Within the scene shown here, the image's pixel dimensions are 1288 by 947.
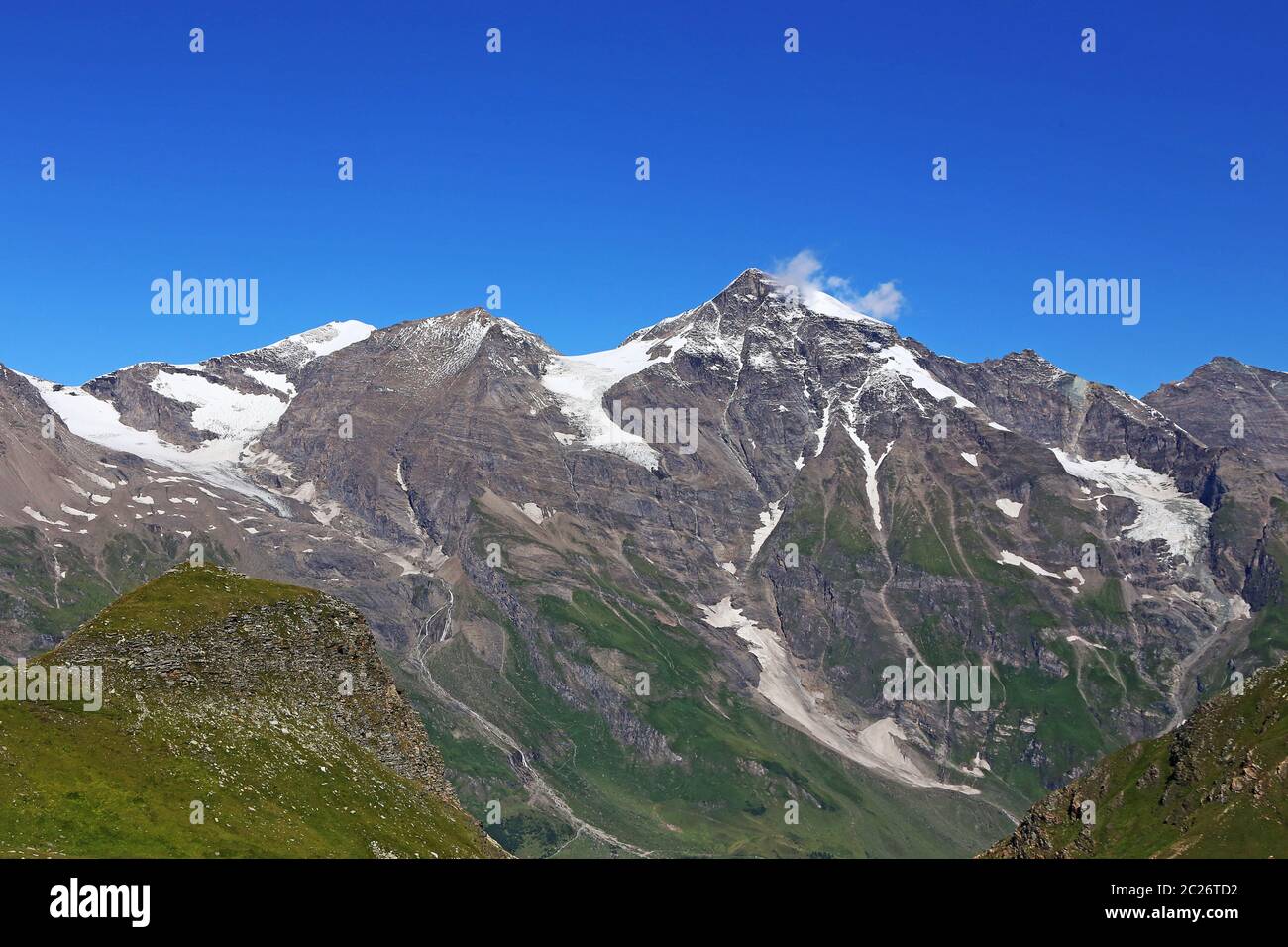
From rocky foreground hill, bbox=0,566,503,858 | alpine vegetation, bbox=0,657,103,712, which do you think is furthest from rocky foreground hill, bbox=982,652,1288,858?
alpine vegetation, bbox=0,657,103,712

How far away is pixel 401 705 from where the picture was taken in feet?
386

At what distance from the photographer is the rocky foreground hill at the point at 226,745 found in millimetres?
72188

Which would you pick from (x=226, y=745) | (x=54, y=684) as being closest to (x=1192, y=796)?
(x=226, y=745)

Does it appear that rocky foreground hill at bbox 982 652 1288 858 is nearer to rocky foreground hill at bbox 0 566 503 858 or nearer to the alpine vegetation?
rocky foreground hill at bbox 0 566 503 858

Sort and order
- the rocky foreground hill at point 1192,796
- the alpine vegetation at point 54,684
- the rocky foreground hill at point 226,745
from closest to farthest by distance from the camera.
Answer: the rocky foreground hill at point 226,745, the alpine vegetation at point 54,684, the rocky foreground hill at point 1192,796

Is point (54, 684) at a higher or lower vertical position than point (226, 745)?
higher

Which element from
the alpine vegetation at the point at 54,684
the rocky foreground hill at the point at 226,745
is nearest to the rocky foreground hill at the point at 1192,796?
the rocky foreground hill at the point at 226,745

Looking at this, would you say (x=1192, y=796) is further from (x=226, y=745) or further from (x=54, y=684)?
(x=54, y=684)

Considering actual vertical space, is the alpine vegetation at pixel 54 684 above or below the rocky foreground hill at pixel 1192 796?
above

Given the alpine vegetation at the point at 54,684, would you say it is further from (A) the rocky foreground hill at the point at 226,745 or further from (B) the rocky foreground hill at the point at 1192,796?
(B) the rocky foreground hill at the point at 1192,796

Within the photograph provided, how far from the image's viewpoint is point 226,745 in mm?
88812
